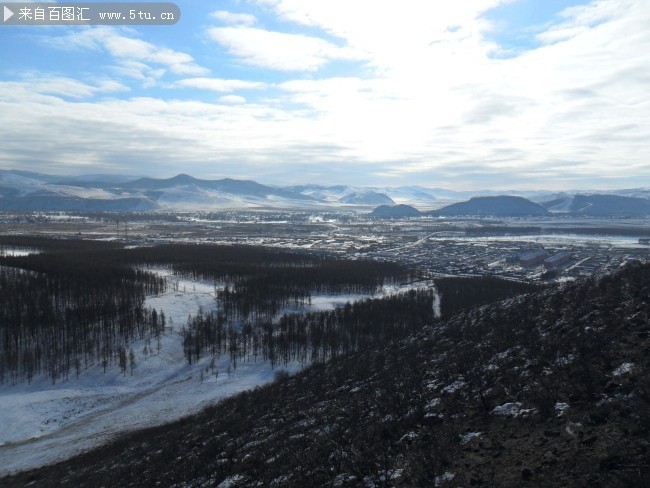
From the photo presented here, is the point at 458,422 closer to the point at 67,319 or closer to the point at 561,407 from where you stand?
the point at 561,407

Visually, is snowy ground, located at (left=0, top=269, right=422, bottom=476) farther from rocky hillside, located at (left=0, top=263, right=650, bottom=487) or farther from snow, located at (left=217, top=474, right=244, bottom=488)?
snow, located at (left=217, top=474, right=244, bottom=488)

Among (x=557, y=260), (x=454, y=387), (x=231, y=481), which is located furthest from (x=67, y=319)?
A: (x=557, y=260)

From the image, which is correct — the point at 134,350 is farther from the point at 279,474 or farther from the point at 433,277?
the point at 433,277

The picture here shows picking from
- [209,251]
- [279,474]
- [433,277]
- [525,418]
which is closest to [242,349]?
[279,474]

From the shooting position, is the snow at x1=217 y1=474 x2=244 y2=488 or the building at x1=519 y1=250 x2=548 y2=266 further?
the building at x1=519 y1=250 x2=548 y2=266

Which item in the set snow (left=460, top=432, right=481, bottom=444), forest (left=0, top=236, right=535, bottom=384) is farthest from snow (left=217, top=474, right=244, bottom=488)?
forest (left=0, top=236, right=535, bottom=384)

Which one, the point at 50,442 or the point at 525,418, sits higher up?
the point at 525,418

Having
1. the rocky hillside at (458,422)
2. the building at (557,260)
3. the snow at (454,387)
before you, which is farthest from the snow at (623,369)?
the building at (557,260)
